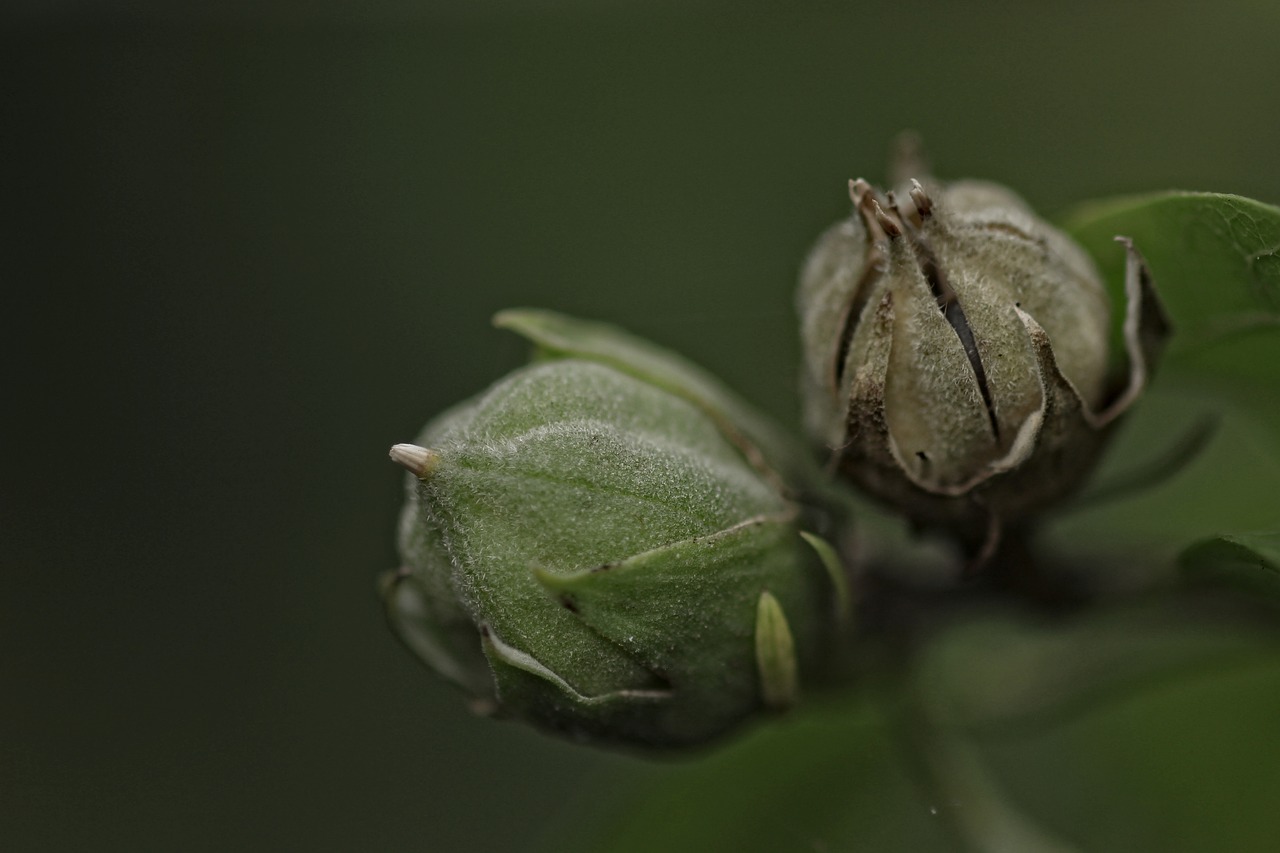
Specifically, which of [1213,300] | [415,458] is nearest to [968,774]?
[1213,300]

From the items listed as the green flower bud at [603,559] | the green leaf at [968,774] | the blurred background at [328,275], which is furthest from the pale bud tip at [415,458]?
the blurred background at [328,275]

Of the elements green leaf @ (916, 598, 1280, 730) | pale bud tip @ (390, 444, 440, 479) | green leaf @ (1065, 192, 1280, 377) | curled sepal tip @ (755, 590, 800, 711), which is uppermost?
green leaf @ (1065, 192, 1280, 377)

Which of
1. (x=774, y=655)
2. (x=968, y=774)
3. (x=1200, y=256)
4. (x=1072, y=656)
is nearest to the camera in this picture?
(x=1200, y=256)

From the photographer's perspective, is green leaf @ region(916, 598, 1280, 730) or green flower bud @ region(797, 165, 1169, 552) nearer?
green flower bud @ region(797, 165, 1169, 552)

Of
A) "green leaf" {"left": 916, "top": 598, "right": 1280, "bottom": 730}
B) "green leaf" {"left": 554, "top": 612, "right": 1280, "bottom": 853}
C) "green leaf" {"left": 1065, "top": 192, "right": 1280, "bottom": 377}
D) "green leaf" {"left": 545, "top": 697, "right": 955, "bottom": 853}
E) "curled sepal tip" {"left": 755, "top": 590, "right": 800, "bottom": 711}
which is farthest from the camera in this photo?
"green leaf" {"left": 545, "top": 697, "right": 955, "bottom": 853}

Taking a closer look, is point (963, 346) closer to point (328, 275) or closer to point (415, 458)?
point (415, 458)

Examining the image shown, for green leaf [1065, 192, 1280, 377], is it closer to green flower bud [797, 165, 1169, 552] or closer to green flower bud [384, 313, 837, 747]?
green flower bud [797, 165, 1169, 552]

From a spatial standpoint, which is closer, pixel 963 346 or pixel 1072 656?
pixel 963 346

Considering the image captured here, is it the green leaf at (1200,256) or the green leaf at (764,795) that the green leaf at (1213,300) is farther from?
the green leaf at (764,795)

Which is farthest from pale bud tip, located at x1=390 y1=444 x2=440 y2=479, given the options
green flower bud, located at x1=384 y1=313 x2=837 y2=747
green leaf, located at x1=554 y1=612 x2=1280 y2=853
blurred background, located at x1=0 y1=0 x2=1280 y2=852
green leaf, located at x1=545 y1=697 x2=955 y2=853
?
blurred background, located at x1=0 y1=0 x2=1280 y2=852
